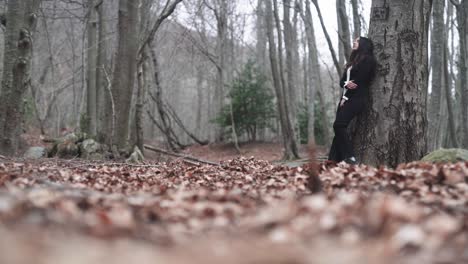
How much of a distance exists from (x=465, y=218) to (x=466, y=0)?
14.8 metres

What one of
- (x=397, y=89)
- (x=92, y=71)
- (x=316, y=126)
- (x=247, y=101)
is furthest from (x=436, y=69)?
(x=92, y=71)

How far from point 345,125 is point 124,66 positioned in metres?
6.21

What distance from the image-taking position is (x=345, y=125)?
20.6 ft

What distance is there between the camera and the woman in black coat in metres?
6.08

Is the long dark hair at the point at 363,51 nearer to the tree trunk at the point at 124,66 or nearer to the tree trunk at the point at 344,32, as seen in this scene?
the tree trunk at the point at 344,32

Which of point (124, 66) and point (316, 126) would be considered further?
point (316, 126)

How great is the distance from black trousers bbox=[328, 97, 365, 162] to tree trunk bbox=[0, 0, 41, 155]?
6451 mm

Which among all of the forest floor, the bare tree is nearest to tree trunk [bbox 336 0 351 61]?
the bare tree

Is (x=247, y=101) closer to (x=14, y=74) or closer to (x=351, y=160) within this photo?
(x=14, y=74)

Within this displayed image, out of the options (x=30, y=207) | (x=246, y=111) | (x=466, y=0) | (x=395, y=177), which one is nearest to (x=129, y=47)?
(x=395, y=177)

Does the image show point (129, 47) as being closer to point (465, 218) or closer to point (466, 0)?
point (465, 218)

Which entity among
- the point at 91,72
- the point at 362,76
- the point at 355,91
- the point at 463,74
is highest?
the point at 91,72

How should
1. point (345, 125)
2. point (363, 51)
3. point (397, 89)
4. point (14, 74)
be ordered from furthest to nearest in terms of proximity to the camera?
point (14, 74)
point (345, 125)
point (363, 51)
point (397, 89)

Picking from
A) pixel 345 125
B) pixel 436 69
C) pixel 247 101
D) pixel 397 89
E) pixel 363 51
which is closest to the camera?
pixel 397 89
